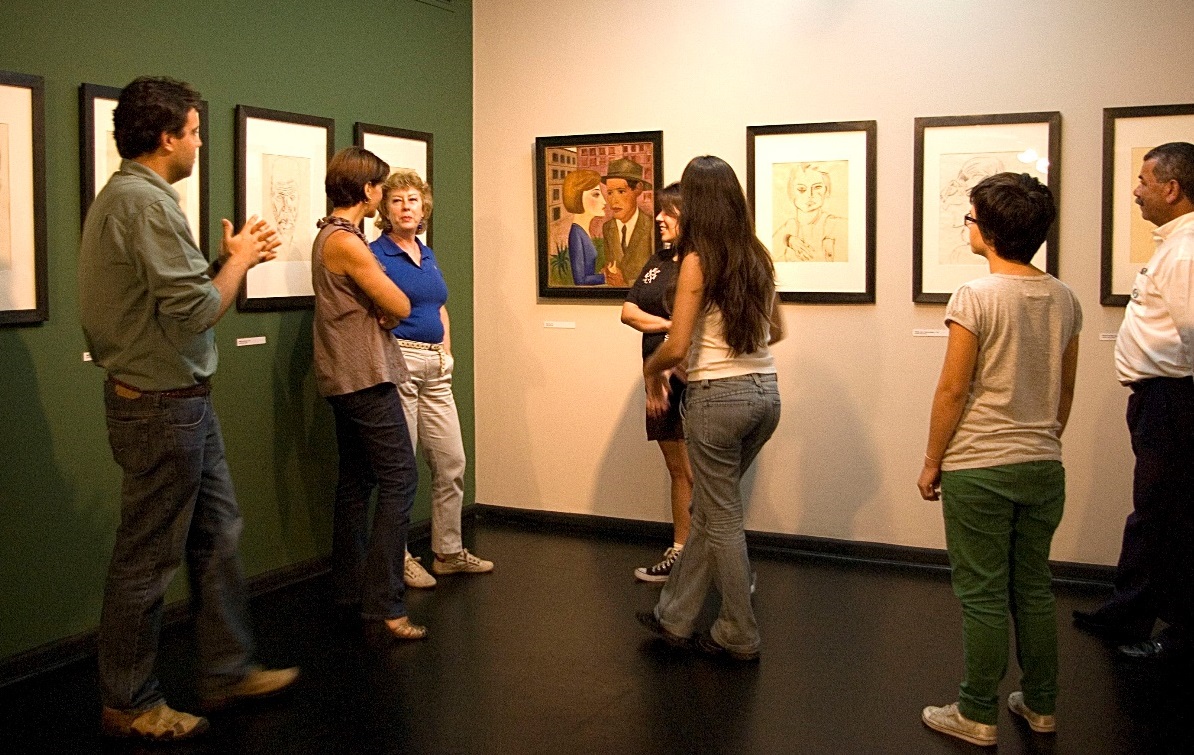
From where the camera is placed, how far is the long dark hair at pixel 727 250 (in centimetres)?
395

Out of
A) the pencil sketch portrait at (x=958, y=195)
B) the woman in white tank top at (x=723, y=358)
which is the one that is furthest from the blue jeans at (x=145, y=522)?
the pencil sketch portrait at (x=958, y=195)

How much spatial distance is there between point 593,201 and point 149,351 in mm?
3171

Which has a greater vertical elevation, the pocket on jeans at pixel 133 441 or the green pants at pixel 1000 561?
the pocket on jeans at pixel 133 441

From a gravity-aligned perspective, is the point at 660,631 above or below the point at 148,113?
below

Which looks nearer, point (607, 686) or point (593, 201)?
point (607, 686)

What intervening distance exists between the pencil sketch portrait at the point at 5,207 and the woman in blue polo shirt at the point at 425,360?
55.4 inches

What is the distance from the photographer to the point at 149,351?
11.0 feet

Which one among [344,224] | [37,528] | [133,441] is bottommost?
[37,528]

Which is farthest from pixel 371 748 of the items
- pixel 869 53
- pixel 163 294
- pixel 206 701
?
pixel 869 53

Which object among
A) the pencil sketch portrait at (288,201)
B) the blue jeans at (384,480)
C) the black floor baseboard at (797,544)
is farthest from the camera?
the black floor baseboard at (797,544)

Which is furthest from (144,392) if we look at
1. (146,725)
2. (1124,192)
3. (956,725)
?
(1124,192)

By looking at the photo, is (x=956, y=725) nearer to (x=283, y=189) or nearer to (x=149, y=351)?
(x=149, y=351)

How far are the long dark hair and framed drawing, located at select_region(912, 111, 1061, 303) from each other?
166cm

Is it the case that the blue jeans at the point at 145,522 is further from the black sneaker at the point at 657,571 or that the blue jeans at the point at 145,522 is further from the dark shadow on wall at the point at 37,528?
the black sneaker at the point at 657,571
